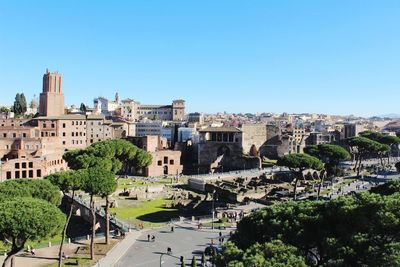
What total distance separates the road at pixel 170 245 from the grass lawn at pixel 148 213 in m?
6.98

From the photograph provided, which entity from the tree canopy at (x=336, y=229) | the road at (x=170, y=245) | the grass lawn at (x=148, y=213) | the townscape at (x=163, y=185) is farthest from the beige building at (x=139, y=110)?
the tree canopy at (x=336, y=229)

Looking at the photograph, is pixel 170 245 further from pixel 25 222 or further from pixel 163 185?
pixel 163 185

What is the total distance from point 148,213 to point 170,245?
1797 centimetres

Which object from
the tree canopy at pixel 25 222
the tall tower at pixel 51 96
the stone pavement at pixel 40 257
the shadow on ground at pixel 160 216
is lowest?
the stone pavement at pixel 40 257

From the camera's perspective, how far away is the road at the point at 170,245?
32531 millimetres

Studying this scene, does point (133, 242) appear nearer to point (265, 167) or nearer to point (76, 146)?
point (265, 167)

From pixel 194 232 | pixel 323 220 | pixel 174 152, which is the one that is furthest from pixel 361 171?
pixel 323 220

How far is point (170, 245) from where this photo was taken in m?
36.3

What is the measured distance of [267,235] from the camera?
838 inches

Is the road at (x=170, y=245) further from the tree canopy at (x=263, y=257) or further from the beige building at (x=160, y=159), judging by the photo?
the beige building at (x=160, y=159)

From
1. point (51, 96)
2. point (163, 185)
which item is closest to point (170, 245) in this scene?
point (163, 185)

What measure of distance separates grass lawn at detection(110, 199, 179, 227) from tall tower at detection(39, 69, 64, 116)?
51.3 m

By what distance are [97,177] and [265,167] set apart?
55.3 metres

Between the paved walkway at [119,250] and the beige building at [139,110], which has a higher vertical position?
the beige building at [139,110]
